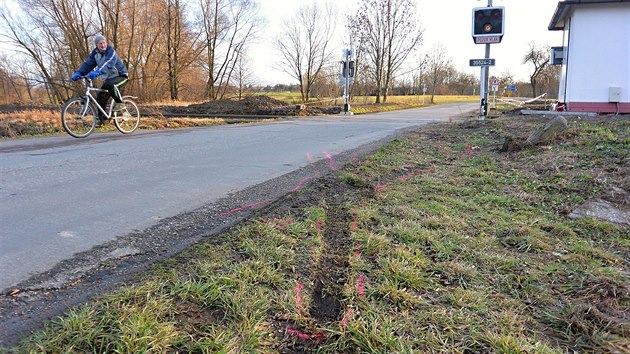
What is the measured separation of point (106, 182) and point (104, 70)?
14.8 ft

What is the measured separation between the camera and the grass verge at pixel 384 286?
187cm

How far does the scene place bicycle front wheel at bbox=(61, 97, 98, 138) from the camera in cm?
850

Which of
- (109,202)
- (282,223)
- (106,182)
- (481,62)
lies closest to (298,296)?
(282,223)

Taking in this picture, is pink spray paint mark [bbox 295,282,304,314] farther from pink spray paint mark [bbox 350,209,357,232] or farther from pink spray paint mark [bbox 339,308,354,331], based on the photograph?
pink spray paint mark [bbox 350,209,357,232]

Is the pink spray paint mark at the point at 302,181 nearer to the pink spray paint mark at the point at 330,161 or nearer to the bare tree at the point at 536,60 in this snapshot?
the pink spray paint mark at the point at 330,161

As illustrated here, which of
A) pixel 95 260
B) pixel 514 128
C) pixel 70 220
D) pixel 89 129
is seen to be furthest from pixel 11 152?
pixel 514 128

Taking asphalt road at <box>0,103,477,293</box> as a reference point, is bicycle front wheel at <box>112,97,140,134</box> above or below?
above

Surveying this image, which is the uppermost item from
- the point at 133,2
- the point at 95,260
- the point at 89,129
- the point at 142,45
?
the point at 133,2

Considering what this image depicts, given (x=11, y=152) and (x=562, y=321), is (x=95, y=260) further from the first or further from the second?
(x=11, y=152)

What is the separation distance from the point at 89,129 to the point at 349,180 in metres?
6.82

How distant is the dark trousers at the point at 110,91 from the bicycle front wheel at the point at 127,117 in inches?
17.3

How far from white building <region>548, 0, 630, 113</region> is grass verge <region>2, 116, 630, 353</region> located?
1424 centimetres

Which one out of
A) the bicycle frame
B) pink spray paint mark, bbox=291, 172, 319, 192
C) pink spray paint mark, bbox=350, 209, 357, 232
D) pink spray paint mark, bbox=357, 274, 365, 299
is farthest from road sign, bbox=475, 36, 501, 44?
pink spray paint mark, bbox=357, 274, 365, 299

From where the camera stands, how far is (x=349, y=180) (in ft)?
16.6
